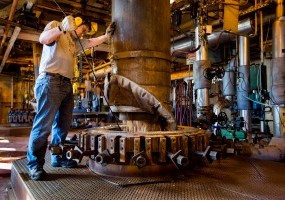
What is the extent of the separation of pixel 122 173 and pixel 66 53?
41.6 inches

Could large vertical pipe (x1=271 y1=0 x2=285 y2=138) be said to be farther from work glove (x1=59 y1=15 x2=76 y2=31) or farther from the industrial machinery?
work glove (x1=59 y1=15 x2=76 y2=31)

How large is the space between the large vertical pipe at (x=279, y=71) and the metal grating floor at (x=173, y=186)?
193 centimetres

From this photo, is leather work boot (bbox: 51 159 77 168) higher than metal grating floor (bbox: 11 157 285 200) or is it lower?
higher

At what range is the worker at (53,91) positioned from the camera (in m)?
1.80

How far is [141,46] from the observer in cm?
198

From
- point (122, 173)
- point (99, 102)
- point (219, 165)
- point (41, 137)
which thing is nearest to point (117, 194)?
point (122, 173)

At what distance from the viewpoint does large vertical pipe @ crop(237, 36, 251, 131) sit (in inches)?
177

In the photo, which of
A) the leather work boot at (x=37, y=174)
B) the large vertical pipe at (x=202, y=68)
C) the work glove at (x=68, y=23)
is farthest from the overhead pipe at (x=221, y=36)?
the leather work boot at (x=37, y=174)

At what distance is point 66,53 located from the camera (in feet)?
6.66

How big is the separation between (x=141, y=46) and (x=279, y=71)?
8.46 feet

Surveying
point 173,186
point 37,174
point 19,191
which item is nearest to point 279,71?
point 173,186

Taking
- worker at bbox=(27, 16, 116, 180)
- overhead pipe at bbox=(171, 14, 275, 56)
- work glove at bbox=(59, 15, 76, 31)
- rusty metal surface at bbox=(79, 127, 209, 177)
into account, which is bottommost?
rusty metal surface at bbox=(79, 127, 209, 177)

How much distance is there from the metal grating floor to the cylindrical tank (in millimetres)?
642

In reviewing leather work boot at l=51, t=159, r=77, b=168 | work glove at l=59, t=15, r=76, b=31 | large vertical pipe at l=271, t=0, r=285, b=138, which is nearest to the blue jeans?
leather work boot at l=51, t=159, r=77, b=168
